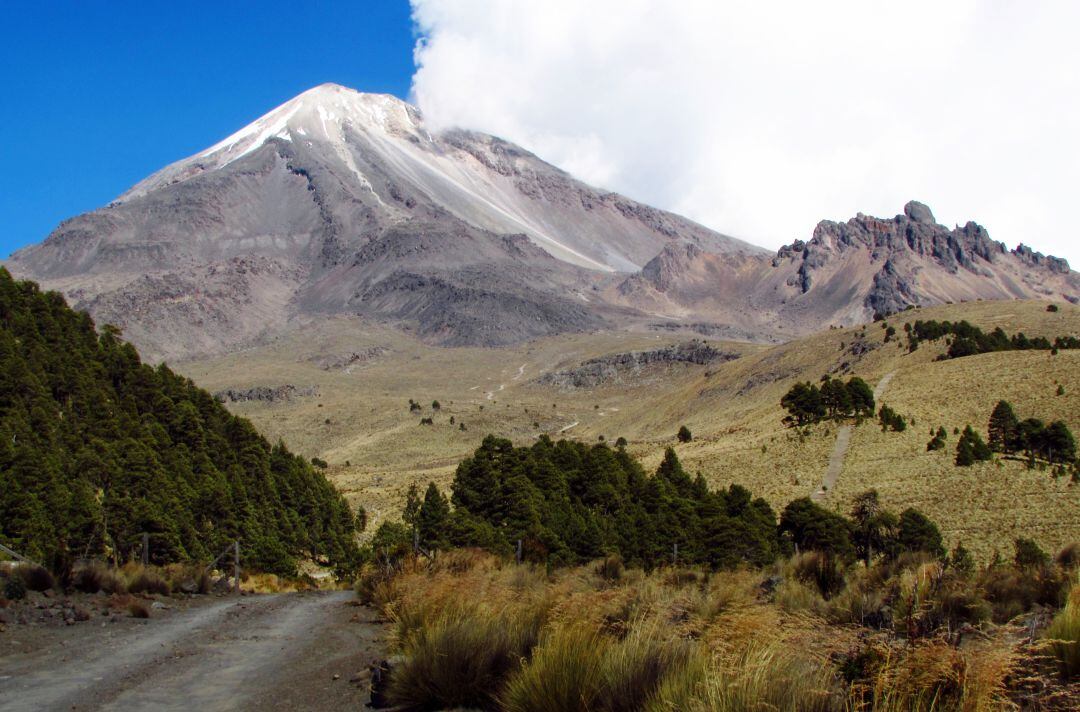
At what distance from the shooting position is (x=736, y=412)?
3250 inches

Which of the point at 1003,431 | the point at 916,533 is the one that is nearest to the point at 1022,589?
the point at 916,533

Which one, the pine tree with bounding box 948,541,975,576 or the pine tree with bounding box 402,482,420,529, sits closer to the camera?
the pine tree with bounding box 948,541,975,576

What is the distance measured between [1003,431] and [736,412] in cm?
4012

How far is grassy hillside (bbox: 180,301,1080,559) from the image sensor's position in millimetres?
38031

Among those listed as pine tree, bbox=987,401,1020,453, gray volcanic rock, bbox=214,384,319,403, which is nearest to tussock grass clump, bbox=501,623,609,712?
pine tree, bbox=987,401,1020,453

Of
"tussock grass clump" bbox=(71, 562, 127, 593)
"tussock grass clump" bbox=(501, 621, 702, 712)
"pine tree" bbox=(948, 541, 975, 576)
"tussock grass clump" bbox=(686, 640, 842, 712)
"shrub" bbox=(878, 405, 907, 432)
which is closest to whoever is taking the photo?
"tussock grass clump" bbox=(686, 640, 842, 712)

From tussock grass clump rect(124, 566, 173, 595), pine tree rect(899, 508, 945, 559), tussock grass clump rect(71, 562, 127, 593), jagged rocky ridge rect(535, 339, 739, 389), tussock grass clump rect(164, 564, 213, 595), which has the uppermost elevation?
jagged rocky ridge rect(535, 339, 739, 389)

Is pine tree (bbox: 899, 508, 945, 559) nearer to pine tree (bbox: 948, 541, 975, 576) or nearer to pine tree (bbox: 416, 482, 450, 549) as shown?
pine tree (bbox: 948, 541, 975, 576)

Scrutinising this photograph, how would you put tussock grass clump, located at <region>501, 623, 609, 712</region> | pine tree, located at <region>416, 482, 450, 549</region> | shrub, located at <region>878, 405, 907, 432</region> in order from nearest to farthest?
tussock grass clump, located at <region>501, 623, 609, 712</region>
pine tree, located at <region>416, 482, 450, 549</region>
shrub, located at <region>878, 405, 907, 432</region>

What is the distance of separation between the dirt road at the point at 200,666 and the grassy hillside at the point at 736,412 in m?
25.7

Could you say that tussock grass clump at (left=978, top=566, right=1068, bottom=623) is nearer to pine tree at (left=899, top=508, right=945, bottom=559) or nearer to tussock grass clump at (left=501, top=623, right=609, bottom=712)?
tussock grass clump at (left=501, top=623, right=609, bottom=712)

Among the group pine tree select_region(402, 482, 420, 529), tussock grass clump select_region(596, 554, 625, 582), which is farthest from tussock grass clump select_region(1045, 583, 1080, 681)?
pine tree select_region(402, 482, 420, 529)

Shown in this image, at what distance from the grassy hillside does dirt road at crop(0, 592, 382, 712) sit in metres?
25.7

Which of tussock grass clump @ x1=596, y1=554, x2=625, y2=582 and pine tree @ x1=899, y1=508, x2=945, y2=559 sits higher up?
tussock grass clump @ x1=596, y1=554, x2=625, y2=582
